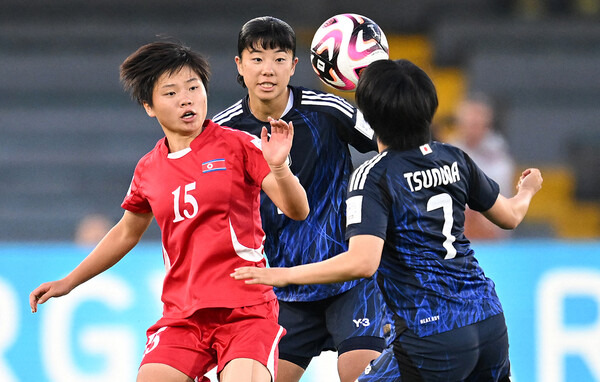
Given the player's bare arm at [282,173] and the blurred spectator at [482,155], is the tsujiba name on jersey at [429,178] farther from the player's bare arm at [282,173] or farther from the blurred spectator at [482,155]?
the blurred spectator at [482,155]

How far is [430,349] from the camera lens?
3184mm

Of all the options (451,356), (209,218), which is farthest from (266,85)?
(451,356)

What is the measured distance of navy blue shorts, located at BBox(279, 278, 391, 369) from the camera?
4074 millimetres

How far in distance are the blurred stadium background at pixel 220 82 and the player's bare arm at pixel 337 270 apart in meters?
5.84

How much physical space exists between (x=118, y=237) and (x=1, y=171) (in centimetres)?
640

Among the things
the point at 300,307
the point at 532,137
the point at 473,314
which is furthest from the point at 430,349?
the point at 532,137

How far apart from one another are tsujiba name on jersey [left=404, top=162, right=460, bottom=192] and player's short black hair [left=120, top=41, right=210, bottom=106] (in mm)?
973

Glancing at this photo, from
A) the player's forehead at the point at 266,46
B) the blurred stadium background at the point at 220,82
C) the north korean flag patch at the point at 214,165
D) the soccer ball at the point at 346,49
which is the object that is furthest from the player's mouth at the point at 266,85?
the blurred stadium background at the point at 220,82

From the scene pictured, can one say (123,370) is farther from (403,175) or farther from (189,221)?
(403,175)

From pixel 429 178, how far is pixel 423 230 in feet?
0.60

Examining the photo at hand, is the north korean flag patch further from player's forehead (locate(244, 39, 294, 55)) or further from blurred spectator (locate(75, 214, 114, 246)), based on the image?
blurred spectator (locate(75, 214, 114, 246))

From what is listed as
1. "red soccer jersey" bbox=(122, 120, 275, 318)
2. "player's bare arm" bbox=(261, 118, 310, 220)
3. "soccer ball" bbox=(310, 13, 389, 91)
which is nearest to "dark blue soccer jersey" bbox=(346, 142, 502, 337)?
"player's bare arm" bbox=(261, 118, 310, 220)

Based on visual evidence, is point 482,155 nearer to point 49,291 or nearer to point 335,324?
point 335,324

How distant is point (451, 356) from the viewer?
3.16m
